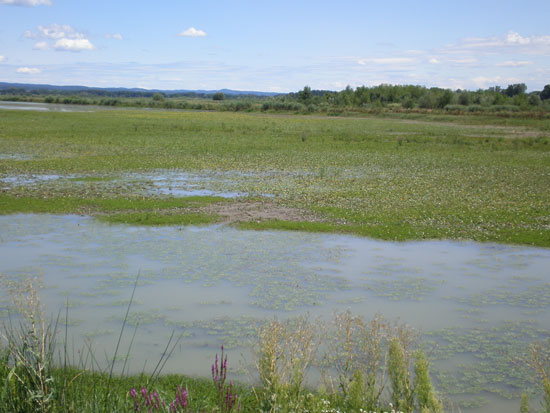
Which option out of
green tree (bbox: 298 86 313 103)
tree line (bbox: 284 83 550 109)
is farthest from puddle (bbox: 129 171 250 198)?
green tree (bbox: 298 86 313 103)

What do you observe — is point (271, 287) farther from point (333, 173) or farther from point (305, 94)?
point (305, 94)

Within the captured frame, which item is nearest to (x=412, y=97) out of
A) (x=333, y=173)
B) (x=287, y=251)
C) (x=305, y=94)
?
(x=305, y=94)

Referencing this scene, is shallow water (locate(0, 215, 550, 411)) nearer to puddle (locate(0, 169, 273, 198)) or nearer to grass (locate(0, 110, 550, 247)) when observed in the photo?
grass (locate(0, 110, 550, 247))

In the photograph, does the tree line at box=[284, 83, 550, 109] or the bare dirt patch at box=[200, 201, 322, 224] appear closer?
the bare dirt patch at box=[200, 201, 322, 224]

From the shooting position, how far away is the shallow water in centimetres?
835

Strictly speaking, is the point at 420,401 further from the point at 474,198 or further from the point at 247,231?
the point at 474,198

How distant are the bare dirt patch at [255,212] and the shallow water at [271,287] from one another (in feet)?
4.21

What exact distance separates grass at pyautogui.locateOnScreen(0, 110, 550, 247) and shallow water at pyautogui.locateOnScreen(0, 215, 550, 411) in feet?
4.96

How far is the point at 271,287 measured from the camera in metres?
10.9

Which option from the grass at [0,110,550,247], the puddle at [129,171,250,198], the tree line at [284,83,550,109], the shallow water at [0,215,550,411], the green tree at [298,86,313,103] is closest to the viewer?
the shallow water at [0,215,550,411]

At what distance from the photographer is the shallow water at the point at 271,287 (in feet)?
27.4

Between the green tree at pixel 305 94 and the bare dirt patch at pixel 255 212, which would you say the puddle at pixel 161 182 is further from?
the green tree at pixel 305 94

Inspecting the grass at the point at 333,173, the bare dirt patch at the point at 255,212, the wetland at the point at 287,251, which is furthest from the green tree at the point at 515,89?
the bare dirt patch at the point at 255,212

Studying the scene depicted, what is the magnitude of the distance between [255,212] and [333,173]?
9101 mm
